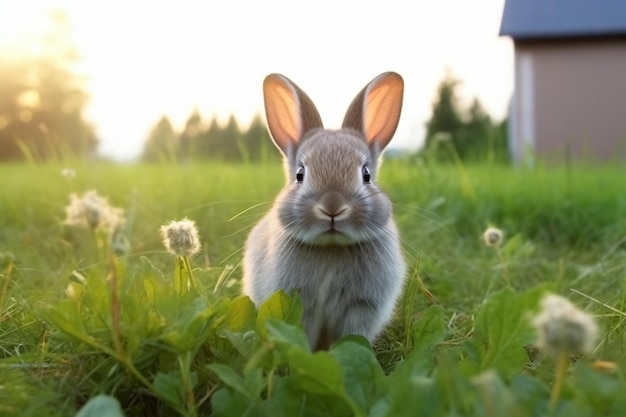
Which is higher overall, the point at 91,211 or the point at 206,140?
the point at 91,211

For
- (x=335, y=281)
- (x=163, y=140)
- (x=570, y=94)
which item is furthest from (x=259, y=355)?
(x=570, y=94)

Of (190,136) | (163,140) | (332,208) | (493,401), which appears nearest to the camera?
(493,401)

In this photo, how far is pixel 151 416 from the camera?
1816 millimetres

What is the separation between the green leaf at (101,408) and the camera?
60.9 inches

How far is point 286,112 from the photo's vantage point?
3059mm

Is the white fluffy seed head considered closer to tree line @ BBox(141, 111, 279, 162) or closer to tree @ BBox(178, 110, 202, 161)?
tree line @ BBox(141, 111, 279, 162)

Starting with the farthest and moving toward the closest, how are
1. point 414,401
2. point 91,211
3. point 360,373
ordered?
1. point 360,373
2. point 91,211
3. point 414,401

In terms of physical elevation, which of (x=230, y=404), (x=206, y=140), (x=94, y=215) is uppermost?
(x=94, y=215)

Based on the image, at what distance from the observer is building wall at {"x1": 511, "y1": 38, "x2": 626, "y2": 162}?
8922 mm

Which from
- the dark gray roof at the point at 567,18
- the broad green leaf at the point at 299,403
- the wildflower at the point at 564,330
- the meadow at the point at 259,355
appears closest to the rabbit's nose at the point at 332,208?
the meadow at the point at 259,355

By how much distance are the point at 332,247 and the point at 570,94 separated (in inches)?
325

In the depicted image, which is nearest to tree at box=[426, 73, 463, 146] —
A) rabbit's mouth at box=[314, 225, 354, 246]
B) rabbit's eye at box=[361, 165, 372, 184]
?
rabbit's eye at box=[361, 165, 372, 184]

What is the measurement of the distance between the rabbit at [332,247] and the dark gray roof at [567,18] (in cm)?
678

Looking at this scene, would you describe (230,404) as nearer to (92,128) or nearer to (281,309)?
(281,309)
